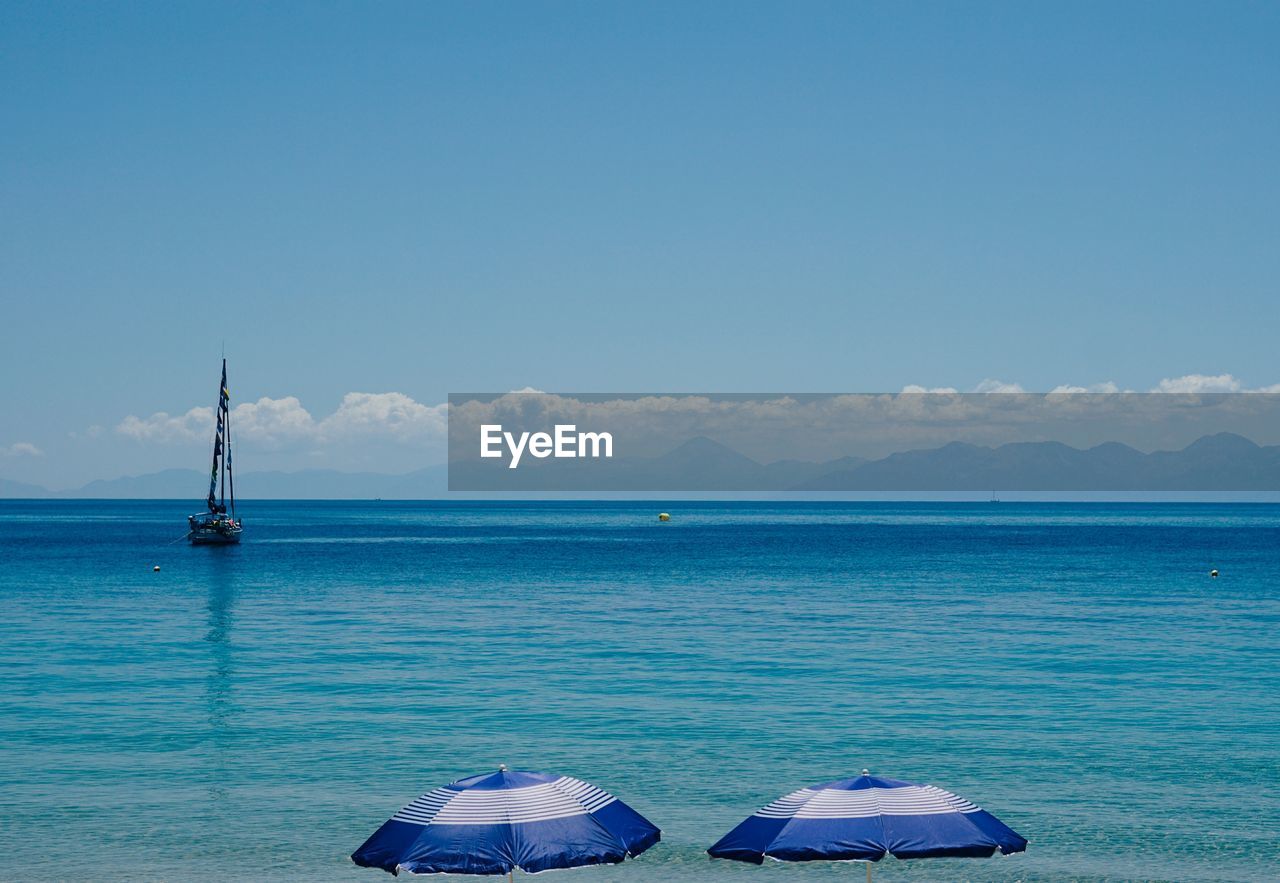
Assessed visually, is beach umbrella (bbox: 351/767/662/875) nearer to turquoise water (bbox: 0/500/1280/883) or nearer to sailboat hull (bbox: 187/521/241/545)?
turquoise water (bbox: 0/500/1280/883)

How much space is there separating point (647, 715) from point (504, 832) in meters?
22.2

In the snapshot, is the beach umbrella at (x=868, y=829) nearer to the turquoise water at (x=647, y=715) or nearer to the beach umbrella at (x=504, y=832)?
the beach umbrella at (x=504, y=832)

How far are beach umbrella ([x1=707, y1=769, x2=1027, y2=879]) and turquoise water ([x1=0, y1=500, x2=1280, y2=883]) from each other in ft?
25.0

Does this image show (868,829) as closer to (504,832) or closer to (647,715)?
(504,832)

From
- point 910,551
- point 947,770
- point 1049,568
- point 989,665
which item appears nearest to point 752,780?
point 947,770

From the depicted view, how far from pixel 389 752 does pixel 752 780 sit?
948 cm

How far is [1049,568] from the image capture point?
110375 mm

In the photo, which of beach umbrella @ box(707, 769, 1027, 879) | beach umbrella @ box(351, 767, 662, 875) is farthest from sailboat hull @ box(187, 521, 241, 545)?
beach umbrella @ box(707, 769, 1027, 879)

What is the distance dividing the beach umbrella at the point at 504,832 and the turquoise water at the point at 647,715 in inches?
279

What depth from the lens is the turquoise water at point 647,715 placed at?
77.2 ft

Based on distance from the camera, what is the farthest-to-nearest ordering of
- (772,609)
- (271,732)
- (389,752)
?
(772,609) < (271,732) < (389,752)

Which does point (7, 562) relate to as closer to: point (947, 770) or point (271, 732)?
point (271, 732)

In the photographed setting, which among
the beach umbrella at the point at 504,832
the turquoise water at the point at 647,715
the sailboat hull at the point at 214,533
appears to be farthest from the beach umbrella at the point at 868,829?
the sailboat hull at the point at 214,533

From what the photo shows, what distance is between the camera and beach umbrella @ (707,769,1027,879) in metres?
13.8
